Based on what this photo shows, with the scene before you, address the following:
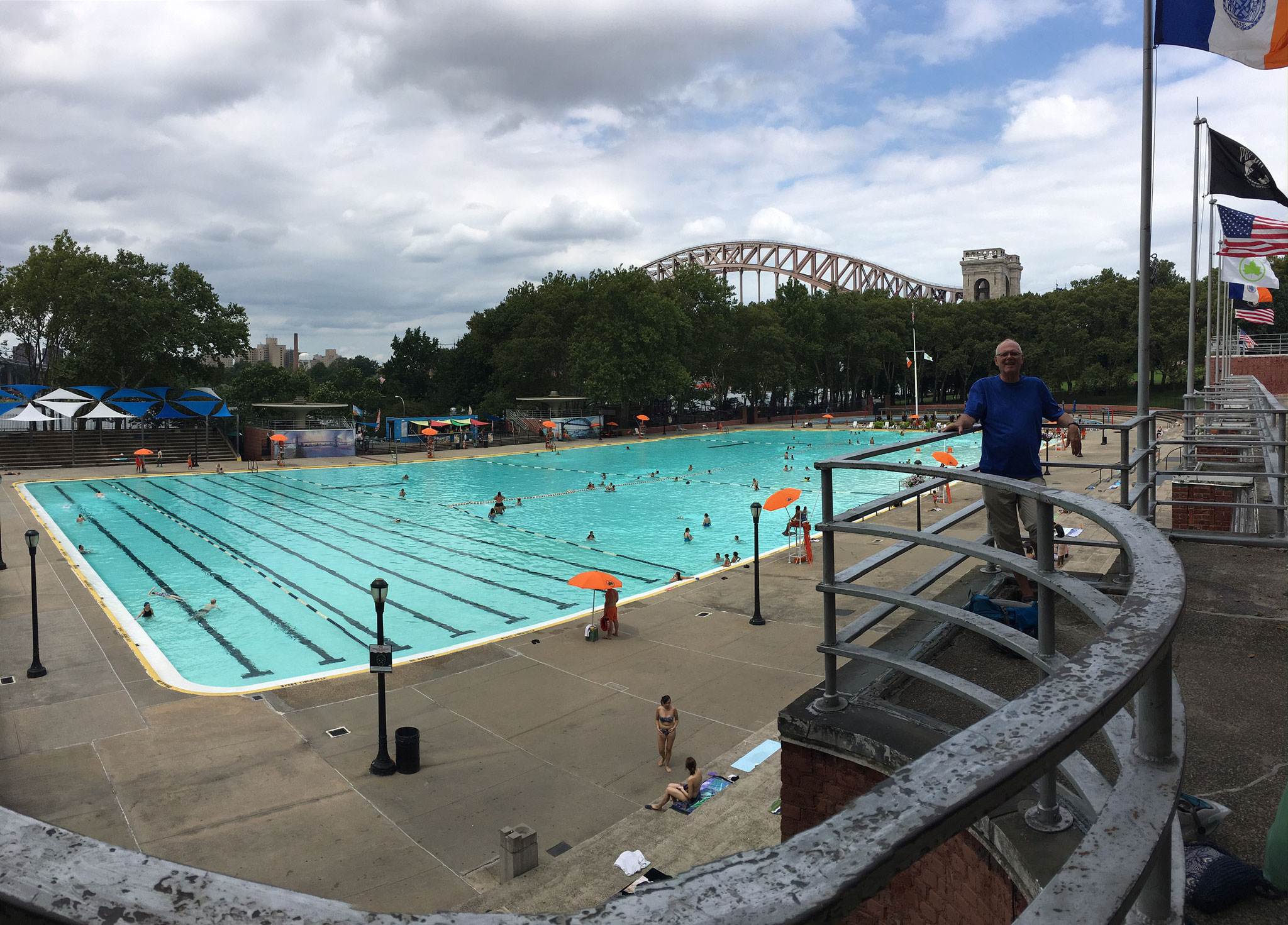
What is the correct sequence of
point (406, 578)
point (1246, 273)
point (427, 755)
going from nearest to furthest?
point (427, 755)
point (406, 578)
point (1246, 273)

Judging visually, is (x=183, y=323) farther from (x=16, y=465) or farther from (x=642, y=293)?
(x=642, y=293)

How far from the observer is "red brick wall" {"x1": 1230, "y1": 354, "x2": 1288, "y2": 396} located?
121 feet

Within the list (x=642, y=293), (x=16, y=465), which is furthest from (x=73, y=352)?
(x=642, y=293)

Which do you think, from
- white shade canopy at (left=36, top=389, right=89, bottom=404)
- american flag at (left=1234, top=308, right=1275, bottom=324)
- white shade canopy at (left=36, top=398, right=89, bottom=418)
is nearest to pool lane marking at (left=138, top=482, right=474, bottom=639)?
white shade canopy at (left=36, top=398, right=89, bottom=418)

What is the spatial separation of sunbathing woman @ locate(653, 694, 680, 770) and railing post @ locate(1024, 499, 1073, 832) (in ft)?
26.0

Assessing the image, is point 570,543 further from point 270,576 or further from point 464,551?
point 270,576

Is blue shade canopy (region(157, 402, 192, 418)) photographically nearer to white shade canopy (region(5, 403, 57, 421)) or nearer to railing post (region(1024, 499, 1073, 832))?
white shade canopy (region(5, 403, 57, 421))

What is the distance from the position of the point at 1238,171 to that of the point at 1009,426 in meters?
16.0

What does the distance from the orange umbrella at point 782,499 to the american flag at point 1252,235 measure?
1321 cm

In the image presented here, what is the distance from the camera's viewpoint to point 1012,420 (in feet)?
18.7

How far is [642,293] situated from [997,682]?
67.2 meters

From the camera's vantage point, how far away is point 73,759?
11.4 m

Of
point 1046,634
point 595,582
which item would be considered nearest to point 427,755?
point 595,582

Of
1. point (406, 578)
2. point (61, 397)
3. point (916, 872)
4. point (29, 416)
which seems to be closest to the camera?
point (916, 872)
